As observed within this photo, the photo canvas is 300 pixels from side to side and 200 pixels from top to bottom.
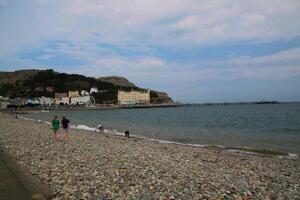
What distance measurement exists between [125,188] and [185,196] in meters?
1.70

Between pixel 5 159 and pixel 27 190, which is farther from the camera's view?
pixel 5 159

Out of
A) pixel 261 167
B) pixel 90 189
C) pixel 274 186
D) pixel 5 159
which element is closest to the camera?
pixel 90 189

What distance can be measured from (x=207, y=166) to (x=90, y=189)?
659 cm

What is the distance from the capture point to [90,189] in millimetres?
9547

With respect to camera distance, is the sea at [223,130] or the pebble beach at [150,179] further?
the sea at [223,130]

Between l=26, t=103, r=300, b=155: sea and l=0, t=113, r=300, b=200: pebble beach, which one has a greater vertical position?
l=0, t=113, r=300, b=200: pebble beach

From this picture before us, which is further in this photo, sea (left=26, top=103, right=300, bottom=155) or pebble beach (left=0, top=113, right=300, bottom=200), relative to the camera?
sea (left=26, top=103, right=300, bottom=155)

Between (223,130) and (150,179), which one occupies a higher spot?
(150,179)

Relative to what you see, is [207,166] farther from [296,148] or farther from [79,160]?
[296,148]

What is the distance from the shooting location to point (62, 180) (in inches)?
415

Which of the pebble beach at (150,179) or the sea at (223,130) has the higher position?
the pebble beach at (150,179)

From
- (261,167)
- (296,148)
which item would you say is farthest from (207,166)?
(296,148)

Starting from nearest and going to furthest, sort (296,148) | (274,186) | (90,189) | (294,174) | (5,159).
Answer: (90,189) → (274,186) → (5,159) → (294,174) → (296,148)

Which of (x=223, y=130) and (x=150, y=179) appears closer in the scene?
(x=150, y=179)
